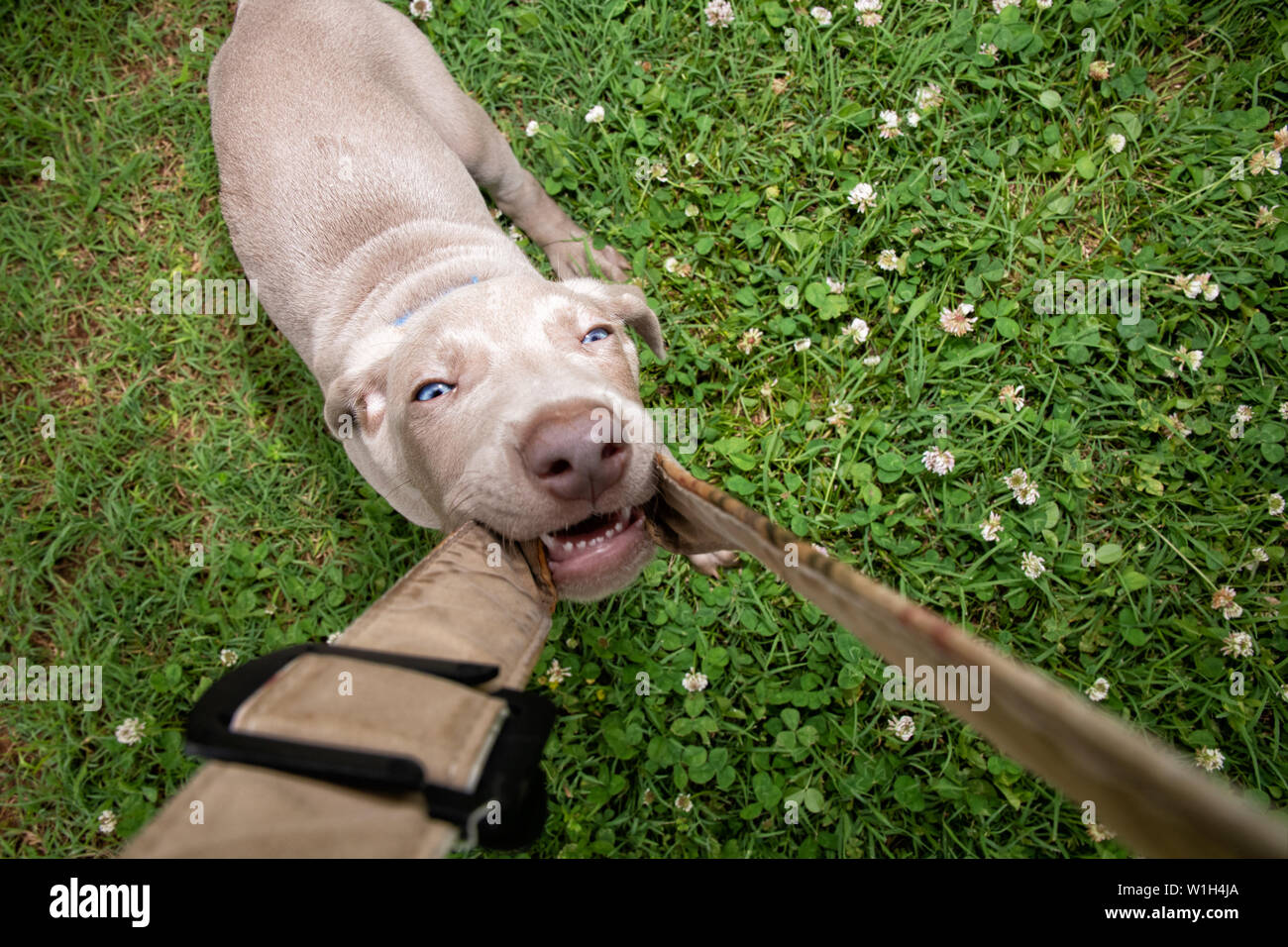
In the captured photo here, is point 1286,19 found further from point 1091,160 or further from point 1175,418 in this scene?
point 1175,418

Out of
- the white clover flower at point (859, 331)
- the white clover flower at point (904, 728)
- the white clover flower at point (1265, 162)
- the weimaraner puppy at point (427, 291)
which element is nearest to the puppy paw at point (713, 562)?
the weimaraner puppy at point (427, 291)

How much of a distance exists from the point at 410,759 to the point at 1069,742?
110 cm

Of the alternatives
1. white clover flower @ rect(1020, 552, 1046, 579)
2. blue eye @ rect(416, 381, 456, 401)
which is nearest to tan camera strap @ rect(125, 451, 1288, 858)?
blue eye @ rect(416, 381, 456, 401)

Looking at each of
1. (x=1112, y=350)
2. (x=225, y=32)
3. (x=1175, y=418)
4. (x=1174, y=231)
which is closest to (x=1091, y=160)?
(x=1174, y=231)

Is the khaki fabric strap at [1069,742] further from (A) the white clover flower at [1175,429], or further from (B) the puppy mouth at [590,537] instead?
(A) the white clover flower at [1175,429]

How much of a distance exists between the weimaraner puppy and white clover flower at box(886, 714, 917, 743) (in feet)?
3.75

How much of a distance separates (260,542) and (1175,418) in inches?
203

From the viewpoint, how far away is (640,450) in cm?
227

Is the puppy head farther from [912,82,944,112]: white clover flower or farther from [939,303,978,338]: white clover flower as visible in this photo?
[912,82,944,112]: white clover flower

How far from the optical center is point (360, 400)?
301cm

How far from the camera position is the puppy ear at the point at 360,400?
9.54 feet

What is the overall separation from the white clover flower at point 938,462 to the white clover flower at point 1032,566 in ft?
1.91

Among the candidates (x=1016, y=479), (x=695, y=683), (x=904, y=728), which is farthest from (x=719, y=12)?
(x=904, y=728)

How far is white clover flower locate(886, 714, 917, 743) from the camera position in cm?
336
